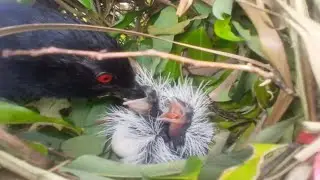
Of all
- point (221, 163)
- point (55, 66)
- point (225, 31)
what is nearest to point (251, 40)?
point (225, 31)

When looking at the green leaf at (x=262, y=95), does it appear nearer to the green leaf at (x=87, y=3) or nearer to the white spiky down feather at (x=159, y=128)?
the white spiky down feather at (x=159, y=128)

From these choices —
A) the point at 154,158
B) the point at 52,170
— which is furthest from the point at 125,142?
the point at 52,170

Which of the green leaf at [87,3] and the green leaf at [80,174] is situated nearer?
the green leaf at [80,174]

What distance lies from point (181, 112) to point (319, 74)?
0.57 ft

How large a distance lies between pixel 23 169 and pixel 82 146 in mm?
104

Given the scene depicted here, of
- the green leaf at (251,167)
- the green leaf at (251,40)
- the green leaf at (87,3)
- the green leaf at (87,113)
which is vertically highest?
the green leaf at (87,3)

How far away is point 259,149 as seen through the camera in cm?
53

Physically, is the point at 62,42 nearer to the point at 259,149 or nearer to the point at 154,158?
the point at 154,158

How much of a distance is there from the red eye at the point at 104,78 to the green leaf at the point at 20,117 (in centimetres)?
8

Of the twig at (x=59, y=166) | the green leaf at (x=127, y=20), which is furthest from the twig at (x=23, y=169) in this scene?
the green leaf at (x=127, y=20)

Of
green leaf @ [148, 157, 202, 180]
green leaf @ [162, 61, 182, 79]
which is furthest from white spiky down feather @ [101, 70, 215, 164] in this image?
green leaf @ [148, 157, 202, 180]

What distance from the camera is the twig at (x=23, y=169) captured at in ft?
1.77

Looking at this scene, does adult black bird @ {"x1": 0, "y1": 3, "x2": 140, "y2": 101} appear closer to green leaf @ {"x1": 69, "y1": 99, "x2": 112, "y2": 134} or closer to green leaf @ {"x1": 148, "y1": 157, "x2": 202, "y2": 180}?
green leaf @ {"x1": 69, "y1": 99, "x2": 112, "y2": 134}

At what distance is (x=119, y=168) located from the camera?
58 centimetres
